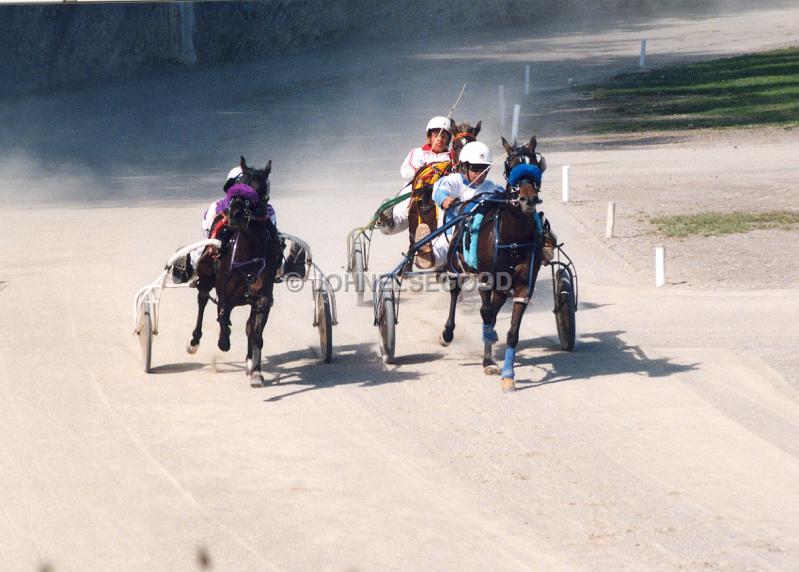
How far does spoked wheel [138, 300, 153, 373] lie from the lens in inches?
466

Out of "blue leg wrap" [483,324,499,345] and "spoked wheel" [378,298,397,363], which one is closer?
"blue leg wrap" [483,324,499,345]

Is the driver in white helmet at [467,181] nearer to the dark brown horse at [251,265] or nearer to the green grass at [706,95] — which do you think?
the dark brown horse at [251,265]

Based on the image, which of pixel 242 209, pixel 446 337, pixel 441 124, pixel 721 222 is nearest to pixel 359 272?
pixel 441 124

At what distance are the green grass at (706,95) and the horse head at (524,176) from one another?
21.0 meters

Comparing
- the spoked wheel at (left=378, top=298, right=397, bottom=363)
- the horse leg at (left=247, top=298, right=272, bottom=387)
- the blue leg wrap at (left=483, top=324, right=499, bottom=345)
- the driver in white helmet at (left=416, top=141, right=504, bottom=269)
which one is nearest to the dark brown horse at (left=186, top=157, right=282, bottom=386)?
the horse leg at (left=247, top=298, right=272, bottom=387)

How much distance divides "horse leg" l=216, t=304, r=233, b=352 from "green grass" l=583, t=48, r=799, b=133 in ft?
70.8

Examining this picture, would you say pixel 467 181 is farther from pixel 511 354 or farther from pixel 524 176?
pixel 511 354

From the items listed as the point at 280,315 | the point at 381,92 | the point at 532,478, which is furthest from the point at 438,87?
the point at 532,478

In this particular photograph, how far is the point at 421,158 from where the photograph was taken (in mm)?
14359

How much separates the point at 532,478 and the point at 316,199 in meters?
14.1

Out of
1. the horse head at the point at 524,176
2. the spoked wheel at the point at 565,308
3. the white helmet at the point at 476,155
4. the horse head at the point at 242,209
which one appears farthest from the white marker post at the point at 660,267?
the horse head at the point at 242,209

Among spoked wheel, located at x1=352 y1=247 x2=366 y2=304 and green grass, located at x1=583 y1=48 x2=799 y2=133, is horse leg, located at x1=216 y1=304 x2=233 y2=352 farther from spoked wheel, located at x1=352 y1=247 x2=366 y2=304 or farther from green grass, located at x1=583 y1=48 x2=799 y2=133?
green grass, located at x1=583 y1=48 x2=799 y2=133

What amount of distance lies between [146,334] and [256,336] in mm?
1196

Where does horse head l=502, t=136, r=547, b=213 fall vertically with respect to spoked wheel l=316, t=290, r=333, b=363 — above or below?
above
